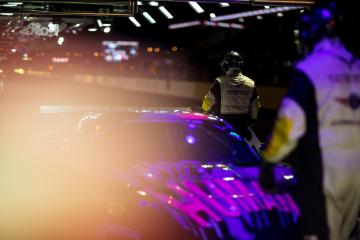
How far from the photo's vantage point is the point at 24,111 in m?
16.1

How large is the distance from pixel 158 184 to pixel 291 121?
5.19 feet

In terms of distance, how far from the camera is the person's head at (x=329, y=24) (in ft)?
13.1

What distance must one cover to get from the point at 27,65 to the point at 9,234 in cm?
797

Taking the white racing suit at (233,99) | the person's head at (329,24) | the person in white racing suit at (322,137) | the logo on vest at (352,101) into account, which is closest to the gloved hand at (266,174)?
the person in white racing suit at (322,137)

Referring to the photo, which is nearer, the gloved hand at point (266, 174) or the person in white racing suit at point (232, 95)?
the gloved hand at point (266, 174)

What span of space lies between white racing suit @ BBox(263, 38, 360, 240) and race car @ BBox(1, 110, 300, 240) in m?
0.44

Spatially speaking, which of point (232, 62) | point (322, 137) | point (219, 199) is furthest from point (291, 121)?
point (232, 62)

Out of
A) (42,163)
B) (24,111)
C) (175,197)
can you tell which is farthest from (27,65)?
(175,197)

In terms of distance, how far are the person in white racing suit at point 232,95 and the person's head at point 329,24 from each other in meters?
3.96

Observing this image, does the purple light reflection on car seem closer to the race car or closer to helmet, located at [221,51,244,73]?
the race car

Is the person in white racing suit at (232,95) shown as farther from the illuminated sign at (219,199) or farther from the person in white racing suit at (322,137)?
the person in white racing suit at (322,137)

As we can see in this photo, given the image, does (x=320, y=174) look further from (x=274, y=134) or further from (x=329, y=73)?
(x=329, y=73)

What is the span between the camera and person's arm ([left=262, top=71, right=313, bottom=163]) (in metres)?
3.79

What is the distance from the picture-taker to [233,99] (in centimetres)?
816
